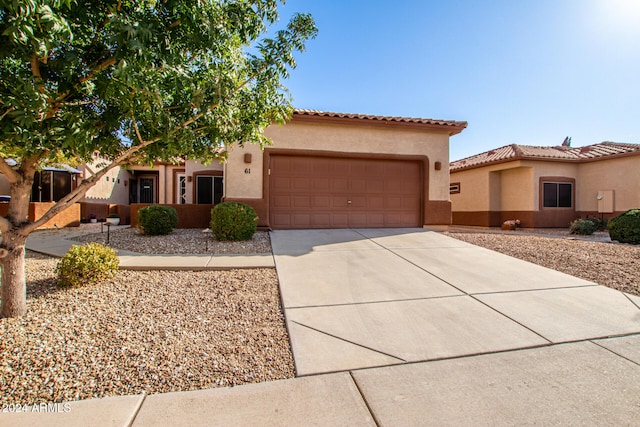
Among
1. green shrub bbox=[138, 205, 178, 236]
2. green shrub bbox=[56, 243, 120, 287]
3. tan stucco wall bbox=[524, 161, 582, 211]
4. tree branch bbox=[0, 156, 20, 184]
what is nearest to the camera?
tree branch bbox=[0, 156, 20, 184]

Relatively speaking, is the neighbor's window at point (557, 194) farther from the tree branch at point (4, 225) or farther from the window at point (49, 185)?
the window at point (49, 185)

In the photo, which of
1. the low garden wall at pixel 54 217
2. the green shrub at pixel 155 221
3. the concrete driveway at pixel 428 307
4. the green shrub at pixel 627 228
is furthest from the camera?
the low garden wall at pixel 54 217

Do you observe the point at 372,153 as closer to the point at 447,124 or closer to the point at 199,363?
the point at 447,124

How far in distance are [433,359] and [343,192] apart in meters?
7.74

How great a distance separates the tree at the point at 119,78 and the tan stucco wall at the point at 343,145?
5018 mm

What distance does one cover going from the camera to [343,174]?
10273mm

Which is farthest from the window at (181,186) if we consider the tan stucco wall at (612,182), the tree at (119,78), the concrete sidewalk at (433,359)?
the tan stucco wall at (612,182)

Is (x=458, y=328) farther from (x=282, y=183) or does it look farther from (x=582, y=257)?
(x=282, y=183)

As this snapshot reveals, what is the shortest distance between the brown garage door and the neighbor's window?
27.2 feet

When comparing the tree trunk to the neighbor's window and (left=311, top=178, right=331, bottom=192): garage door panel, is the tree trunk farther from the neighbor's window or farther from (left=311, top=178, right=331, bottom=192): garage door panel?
the neighbor's window

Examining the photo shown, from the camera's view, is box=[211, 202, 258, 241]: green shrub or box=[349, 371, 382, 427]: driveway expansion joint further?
box=[211, 202, 258, 241]: green shrub

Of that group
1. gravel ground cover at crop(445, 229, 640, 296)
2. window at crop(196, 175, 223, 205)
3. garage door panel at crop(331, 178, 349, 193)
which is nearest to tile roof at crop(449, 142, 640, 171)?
gravel ground cover at crop(445, 229, 640, 296)

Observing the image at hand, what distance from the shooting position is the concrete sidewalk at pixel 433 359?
2.11 m

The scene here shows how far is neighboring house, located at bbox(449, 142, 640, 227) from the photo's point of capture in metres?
13.4
